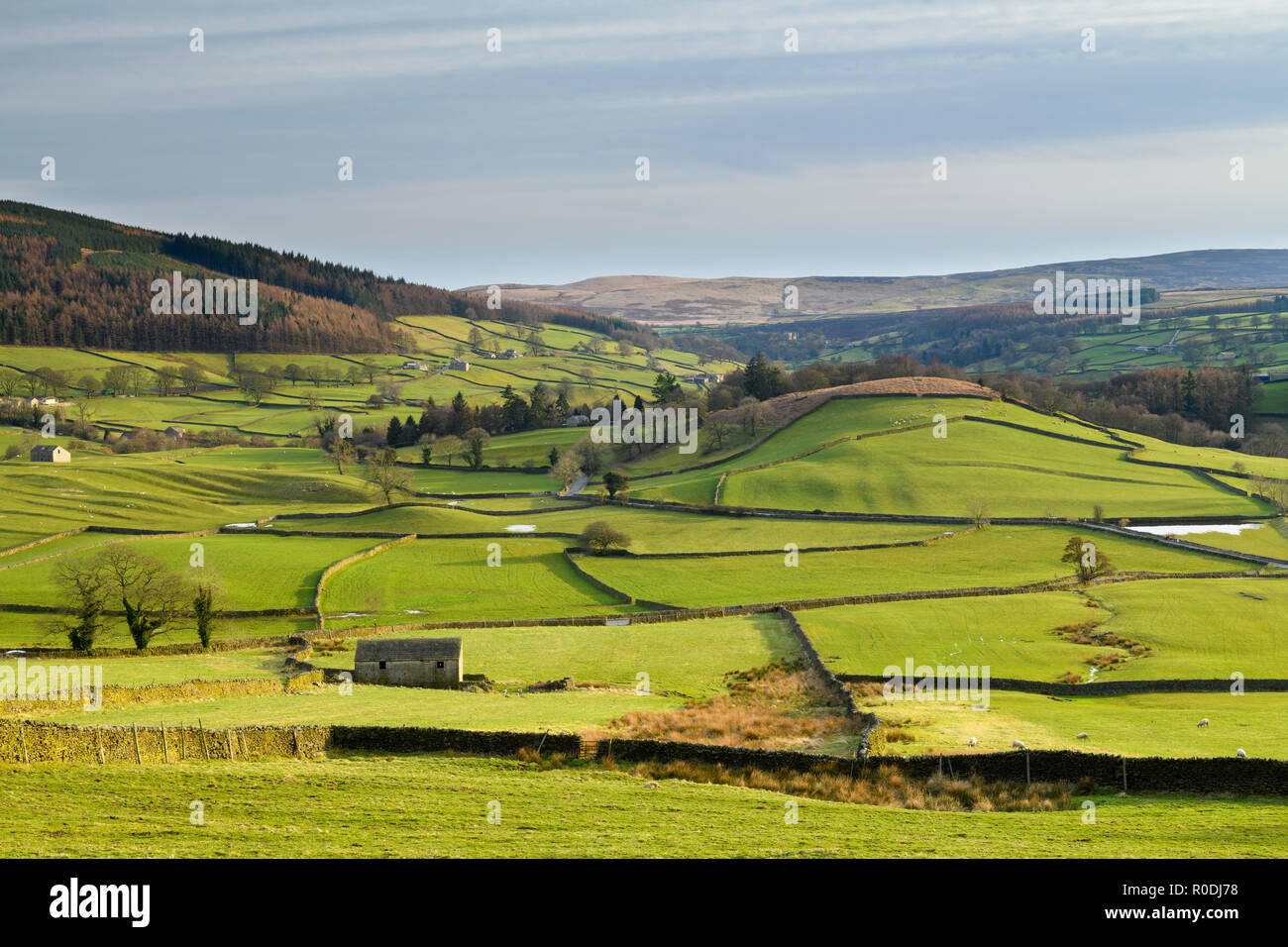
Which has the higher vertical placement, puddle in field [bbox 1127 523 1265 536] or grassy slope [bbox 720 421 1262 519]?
grassy slope [bbox 720 421 1262 519]

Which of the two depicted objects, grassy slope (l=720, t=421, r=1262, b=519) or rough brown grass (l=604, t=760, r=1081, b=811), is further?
grassy slope (l=720, t=421, r=1262, b=519)

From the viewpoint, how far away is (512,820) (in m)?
20.5

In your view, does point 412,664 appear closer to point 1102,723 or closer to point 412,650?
point 412,650

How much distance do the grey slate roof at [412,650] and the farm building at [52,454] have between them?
87075 millimetres

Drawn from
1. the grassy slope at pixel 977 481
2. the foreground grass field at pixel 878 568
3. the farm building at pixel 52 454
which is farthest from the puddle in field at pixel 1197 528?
the farm building at pixel 52 454

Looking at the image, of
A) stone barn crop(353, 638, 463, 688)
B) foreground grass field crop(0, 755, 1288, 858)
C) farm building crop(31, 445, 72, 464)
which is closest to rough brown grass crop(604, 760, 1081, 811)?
foreground grass field crop(0, 755, 1288, 858)

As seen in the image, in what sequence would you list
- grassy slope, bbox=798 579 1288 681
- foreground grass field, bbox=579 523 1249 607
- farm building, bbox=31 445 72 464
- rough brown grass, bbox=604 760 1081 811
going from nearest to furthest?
rough brown grass, bbox=604 760 1081 811
grassy slope, bbox=798 579 1288 681
foreground grass field, bbox=579 523 1249 607
farm building, bbox=31 445 72 464

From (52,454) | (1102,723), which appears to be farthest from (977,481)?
(52,454)

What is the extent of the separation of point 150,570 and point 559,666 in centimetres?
2955

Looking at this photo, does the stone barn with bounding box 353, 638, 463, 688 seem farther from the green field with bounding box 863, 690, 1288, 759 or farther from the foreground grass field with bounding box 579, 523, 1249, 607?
the foreground grass field with bounding box 579, 523, 1249, 607

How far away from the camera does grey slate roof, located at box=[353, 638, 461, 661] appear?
133 ft

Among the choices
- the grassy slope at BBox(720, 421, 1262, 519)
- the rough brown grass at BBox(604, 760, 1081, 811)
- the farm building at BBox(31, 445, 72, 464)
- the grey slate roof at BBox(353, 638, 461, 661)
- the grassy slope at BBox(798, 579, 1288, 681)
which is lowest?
the grassy slope at BBox(798, 579, 1288, 681)

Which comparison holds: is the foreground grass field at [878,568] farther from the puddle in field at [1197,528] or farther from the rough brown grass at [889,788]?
the rough brown grass at [889,788]
